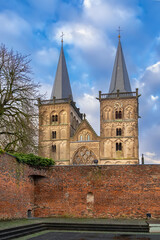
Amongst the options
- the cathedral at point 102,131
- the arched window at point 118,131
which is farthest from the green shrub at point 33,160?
the arched window at point 118,131

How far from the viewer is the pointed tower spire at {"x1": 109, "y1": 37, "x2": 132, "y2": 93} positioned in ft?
162

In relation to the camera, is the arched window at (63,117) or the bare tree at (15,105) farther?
the arched window at (63,117)

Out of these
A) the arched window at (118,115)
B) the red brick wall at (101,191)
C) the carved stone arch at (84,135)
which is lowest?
the red brick wall at (101,191)

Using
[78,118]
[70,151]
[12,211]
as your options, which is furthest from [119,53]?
[12,211]

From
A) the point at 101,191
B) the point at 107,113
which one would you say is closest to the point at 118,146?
the point at 107,113

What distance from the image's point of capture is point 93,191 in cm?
1881

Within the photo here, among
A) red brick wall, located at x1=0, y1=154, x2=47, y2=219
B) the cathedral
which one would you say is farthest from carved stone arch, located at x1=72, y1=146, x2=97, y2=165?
red brick wall, located at x1=0, y1=154, x2=47, y2=219

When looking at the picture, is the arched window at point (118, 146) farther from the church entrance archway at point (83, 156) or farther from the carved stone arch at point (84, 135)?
the carved stone arch at point (84, 135)

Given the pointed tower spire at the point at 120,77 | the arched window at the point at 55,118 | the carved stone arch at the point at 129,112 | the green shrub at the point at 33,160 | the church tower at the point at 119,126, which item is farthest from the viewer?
the arched window at the point at 55,118

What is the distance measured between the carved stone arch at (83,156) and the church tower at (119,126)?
5.46 ft

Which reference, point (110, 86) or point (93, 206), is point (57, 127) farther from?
point (93, 206)

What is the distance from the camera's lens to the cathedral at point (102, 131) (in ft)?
151

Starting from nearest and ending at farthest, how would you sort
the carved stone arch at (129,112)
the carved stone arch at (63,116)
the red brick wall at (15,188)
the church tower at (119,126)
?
the red brick wall at (15,188) < the church tower at (119,126) < the carved stone arch at (129,112) < the carved stone arch at (63,116)

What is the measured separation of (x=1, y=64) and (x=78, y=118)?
3755cm
